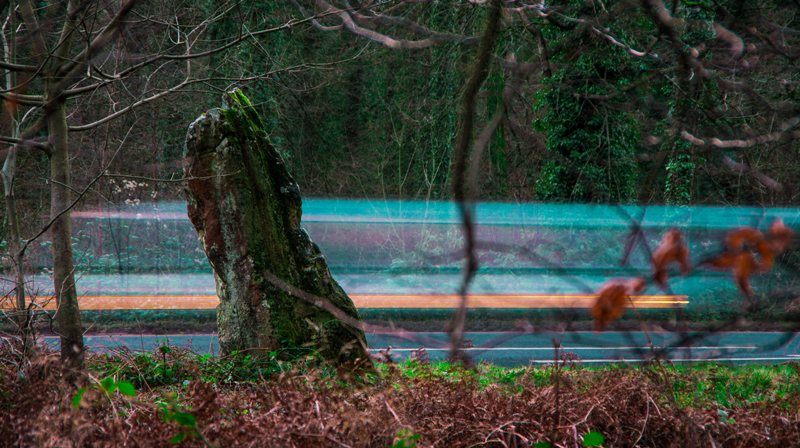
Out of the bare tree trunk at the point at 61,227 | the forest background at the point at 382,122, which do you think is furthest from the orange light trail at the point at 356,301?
the bare tree trunk at the point at 61,227

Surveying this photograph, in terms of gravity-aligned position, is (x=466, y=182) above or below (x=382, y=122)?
below

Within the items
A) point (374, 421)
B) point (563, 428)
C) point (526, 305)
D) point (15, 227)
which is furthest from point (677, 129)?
point (526, 305)

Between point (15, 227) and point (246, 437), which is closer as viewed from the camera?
point (246, 437)

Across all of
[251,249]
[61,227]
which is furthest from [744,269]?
[61,227]

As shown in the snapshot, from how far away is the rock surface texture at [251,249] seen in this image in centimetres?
638

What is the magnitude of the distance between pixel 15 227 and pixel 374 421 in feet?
17.4

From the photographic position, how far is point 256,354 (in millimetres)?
6312

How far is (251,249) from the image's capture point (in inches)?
252

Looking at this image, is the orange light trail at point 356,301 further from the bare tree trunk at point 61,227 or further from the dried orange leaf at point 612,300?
the dried orange leaf at point 612,300

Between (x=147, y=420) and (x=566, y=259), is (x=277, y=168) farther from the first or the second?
(x=566, y=259)

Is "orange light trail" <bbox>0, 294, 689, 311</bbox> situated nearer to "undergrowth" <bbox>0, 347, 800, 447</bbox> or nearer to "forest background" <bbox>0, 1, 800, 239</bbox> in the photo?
"forest background" <bbox>0, 1, 800, 239</bbox>

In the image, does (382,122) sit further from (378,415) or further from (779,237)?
(779,237)

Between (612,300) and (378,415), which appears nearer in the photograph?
(612,300)

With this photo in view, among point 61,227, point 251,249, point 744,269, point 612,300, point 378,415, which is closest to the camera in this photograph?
point 744,269
